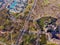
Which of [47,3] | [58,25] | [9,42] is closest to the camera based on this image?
[9,42]

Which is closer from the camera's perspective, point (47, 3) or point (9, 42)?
point (9, 42)

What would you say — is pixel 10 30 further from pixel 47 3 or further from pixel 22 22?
pixel 47 3

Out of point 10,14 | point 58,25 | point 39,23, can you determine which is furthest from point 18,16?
point 58,25

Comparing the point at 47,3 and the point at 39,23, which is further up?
the point at 47,3

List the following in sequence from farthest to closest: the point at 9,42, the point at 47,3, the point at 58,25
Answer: the point at 47,3 → the point at 58,25 → the point at 9,42

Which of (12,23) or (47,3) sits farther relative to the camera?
(47,3)

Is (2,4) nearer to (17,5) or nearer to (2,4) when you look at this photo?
(2,4)

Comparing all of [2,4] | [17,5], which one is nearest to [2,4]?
[2,4]

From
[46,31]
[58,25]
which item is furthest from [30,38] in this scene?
[58,25]

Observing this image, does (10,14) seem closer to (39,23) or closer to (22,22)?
(22,22)
